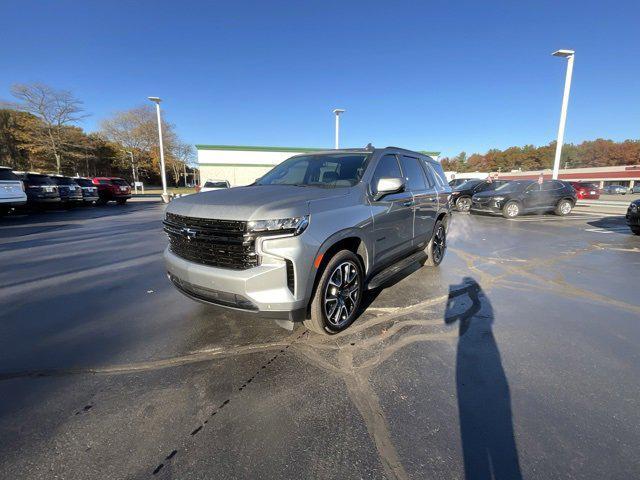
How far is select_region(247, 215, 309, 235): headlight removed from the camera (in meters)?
2.67

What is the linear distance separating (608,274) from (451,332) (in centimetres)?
445

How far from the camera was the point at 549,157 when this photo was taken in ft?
353

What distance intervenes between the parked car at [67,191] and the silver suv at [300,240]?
1734 centimetres

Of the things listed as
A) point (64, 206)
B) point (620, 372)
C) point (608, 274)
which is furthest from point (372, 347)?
point (64, 206)

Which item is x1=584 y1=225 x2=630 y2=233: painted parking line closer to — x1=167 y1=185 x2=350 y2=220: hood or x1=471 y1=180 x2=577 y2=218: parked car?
x1=471 y1=180 x2=577 y2=218: parked car

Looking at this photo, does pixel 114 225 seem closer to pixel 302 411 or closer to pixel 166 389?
pixel 166 389

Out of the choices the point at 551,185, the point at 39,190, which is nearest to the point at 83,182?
the point at 39,190

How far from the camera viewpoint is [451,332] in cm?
344

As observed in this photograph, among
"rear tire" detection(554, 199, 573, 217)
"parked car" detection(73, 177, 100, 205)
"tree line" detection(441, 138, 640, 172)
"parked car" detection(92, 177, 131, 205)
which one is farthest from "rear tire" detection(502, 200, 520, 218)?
"tree line" detection(441, 138, 640, 172)

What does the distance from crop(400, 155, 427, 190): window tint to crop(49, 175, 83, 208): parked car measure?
18.0 m

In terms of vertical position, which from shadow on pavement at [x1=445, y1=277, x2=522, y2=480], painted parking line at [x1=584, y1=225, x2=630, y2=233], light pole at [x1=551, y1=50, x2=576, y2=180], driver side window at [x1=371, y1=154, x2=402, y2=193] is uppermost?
light pole at [x1=551, y1=50, x2=576, y2=180]

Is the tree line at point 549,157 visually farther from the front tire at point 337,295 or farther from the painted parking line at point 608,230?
the front tire at point 337,295

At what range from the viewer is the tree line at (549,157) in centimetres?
8888

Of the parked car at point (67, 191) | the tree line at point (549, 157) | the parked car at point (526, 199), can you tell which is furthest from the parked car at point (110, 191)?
the tree line at point (549, 157)
